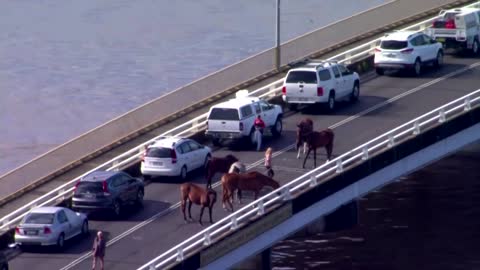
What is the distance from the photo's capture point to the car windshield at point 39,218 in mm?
34812

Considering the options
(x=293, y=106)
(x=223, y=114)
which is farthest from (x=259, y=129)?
(x=293, y=106)

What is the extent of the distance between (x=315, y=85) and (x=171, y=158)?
7673mm

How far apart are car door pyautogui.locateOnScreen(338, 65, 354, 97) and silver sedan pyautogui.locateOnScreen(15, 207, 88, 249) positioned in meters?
14.0

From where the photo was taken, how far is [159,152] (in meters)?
39.4

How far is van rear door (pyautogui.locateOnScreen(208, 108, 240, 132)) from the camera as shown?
4162 cm

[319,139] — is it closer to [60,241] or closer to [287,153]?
[287,153]

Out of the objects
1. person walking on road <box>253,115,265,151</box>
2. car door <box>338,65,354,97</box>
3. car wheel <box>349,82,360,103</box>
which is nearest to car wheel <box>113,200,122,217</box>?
person walking on road <box>253,115,265,151</box>

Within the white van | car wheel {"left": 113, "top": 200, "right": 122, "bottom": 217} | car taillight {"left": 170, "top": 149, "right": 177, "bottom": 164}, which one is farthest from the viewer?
the white van

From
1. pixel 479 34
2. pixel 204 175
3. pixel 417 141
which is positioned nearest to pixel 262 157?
pixel 204 175

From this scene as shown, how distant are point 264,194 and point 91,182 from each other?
5.07m

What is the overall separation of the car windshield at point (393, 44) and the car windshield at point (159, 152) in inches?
527

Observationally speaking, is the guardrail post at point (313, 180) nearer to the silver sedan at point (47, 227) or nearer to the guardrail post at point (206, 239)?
the guardrail post at point (206, 239)

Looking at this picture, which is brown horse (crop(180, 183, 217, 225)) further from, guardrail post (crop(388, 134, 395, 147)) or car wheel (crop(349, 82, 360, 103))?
car wheel (crop(349, 82, 360, 103))

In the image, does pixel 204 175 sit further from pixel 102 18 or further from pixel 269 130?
pixel 102 18
